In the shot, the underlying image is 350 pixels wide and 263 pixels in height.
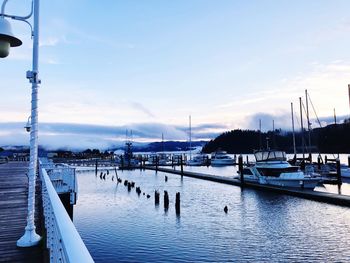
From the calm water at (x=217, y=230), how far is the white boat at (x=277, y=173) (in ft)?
12.7

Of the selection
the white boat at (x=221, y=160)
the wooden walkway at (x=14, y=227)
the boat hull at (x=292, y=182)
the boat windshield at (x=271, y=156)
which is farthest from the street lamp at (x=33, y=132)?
the white boat at (x=221, y=160)

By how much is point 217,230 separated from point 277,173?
21.6m

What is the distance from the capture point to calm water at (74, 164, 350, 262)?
16312 mm

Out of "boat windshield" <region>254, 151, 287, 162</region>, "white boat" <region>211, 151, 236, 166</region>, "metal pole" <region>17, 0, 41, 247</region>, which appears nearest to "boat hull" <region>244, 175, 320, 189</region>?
"boat windshield" <region>254, 151, 287, 162</region>

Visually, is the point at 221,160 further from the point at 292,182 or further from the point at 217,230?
the point at 217,230

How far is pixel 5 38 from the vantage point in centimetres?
601

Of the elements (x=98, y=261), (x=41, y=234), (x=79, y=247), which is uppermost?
(x=79, y=247)

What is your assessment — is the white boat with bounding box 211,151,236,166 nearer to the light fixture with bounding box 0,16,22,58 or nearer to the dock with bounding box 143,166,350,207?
the dock with bounding box 143,166,350,207

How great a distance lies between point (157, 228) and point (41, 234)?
14.9 m

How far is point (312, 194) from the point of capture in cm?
3125

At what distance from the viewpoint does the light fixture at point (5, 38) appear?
5.95 m

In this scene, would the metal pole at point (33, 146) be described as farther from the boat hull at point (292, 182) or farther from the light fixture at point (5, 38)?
the boat hull at point (292, 182)

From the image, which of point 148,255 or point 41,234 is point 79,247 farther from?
point 148,255

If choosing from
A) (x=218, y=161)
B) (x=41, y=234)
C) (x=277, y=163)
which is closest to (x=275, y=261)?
(x=41, y=234)
